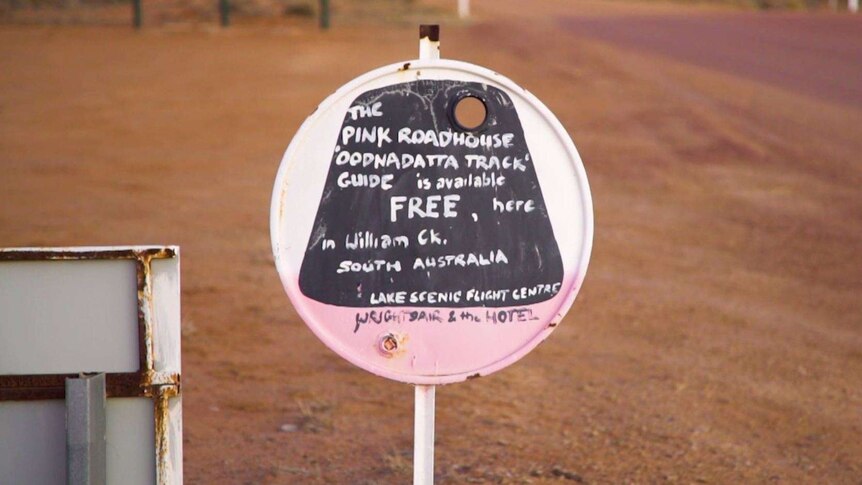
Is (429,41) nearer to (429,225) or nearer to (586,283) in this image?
(429,225)

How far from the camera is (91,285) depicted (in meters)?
2.63

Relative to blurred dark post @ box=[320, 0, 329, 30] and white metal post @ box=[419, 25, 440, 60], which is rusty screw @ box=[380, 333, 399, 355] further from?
blurred dark post @ box=[320, 0, 329, 30]

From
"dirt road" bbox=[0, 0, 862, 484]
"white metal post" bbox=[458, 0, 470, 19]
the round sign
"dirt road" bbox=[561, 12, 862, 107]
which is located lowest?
"dirt road" bbox=[0, 0, 862, 484]

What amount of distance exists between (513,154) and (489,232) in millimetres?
207

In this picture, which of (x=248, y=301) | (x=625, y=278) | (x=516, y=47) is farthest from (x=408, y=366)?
(x=516, y=47)

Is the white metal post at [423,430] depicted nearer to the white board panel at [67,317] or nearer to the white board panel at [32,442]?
the white board panel at [67,317]

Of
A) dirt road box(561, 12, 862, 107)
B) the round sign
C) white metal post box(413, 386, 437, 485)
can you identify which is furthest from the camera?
dirt road box(561, 12, 862, 107)

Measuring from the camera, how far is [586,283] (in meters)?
6.65

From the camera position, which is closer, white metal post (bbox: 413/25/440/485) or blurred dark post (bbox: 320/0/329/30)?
white metal post (bbox: 413/25/440/485)

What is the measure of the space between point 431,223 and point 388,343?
1.05 ft

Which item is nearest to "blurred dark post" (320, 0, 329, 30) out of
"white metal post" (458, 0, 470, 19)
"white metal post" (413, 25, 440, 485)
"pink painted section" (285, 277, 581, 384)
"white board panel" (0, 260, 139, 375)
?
"white metal post" (458, 0, 470, 19)

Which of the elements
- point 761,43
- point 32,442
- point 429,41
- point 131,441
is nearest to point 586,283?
point 429,41

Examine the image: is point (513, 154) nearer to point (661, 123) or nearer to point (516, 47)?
point (661, 123)

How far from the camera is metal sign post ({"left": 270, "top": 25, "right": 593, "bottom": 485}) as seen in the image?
9.37 ft
